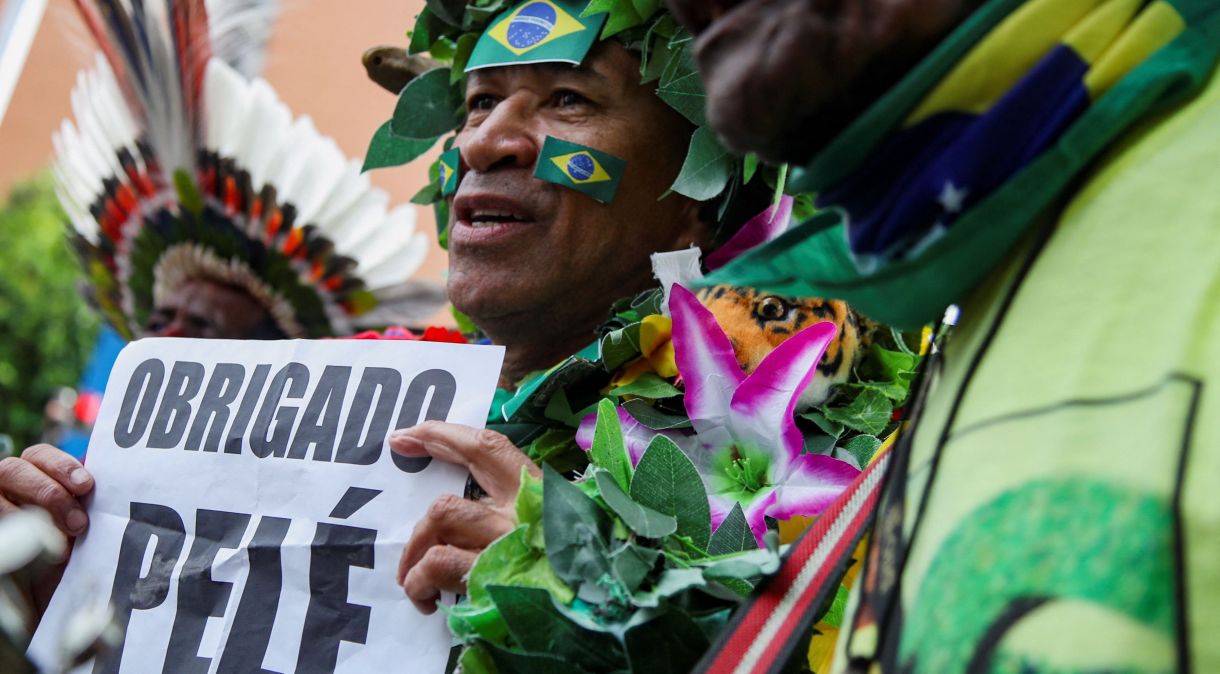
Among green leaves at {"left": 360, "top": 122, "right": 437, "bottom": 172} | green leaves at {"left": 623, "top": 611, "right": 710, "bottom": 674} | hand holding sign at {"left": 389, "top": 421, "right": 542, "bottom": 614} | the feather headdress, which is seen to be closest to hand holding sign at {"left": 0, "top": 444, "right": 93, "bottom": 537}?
hand holding sign at {"left": 389, "top": 421, "right": 542, "bottom": 614}

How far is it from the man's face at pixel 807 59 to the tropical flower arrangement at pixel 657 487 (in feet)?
1.40

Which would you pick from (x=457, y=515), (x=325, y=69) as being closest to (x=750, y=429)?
(x=457, y=515)

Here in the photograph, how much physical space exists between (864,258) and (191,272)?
12.0ft

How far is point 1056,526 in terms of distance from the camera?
668 mm

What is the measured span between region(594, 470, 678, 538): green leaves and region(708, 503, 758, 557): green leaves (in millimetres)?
164

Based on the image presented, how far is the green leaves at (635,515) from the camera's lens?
1.30 metres

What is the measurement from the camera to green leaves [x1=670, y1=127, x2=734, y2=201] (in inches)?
89.0

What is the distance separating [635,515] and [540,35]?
1.29 m

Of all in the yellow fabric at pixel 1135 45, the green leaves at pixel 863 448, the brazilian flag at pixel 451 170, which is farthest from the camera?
the brazilian flag at pixel 451 170

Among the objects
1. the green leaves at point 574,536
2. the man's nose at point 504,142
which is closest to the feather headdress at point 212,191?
the man's nose at point 504,142

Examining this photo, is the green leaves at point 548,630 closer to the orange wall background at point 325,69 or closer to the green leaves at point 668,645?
the green leaves at point 668,645

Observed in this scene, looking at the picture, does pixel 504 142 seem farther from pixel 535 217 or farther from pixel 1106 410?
pixel 1106 410

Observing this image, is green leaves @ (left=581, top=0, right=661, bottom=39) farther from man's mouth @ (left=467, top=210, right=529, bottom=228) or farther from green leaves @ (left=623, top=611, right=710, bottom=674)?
green leaves @ (left=623, top=611, right=710, bottom=674)

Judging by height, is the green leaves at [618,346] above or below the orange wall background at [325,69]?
above
